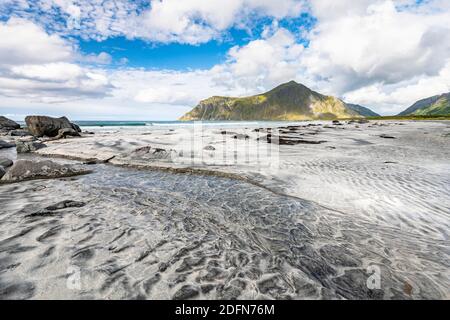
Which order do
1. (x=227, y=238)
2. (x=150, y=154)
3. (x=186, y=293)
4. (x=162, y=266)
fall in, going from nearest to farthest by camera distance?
(x=186, y=293) < (x=162, y=266) < (x=227, y=238) < (x=150, y=154)

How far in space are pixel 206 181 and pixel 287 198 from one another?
3.42 metres

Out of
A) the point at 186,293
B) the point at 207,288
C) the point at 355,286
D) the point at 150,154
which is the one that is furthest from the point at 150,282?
the point at 150,154

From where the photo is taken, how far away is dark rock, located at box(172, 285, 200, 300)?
2.99 metres

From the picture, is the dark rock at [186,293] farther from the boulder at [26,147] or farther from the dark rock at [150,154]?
the boulder at [26,147]

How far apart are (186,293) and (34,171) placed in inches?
353

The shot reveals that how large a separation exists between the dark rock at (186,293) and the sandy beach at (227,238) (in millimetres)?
14

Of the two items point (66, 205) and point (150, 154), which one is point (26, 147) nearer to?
point (150, 154)

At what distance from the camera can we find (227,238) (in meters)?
4.67

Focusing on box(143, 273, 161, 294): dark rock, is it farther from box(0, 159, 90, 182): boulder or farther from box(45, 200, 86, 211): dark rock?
box(0, 159, 90, 182): boulder

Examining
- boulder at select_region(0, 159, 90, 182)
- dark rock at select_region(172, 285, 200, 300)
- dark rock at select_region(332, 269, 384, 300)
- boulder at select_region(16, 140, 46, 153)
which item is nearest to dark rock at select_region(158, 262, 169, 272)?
dark rock at select_region(172, 285, 200, 300)

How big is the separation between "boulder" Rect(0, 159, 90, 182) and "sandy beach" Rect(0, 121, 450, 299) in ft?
2.13

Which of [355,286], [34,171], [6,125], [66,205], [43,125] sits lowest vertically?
[355,286]
